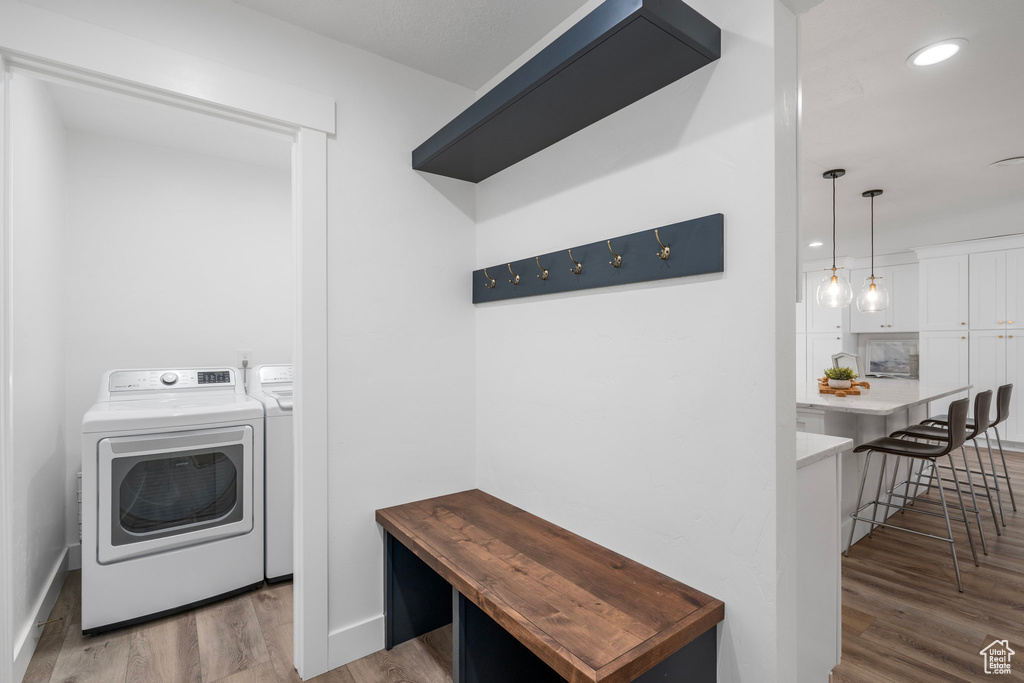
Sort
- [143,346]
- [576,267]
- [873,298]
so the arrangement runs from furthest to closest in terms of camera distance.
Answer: [873,298] < [143,346] < [576,267]

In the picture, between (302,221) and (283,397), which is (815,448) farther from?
(283,397)

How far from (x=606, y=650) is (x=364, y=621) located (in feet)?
3.99

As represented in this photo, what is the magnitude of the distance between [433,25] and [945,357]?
662 centimetres

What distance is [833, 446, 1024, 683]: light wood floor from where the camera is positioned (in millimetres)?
1794

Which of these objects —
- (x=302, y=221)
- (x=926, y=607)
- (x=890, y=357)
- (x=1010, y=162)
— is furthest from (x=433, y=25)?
(x=890, y=357)

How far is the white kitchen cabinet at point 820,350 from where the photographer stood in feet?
21.4

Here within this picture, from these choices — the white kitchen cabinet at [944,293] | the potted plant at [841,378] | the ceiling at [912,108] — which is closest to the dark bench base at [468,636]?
the ceiling at [912,108]

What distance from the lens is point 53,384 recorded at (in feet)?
7.50

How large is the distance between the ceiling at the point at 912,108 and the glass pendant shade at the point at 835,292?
0.74 m

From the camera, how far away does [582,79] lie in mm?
1365

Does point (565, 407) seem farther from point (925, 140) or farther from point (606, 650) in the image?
point (925, 140)

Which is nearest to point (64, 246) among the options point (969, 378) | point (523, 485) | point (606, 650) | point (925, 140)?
point (523, 485)

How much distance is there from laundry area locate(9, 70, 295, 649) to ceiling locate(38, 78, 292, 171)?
0.5 inches

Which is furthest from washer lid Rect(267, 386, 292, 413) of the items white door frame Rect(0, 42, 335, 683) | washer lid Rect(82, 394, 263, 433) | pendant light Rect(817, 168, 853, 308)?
pendant light Rect(817, 168, 853, 308)
